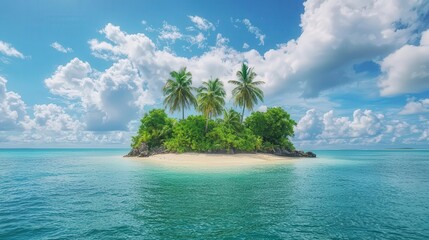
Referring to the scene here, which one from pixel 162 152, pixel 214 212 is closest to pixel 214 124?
pixel 162 152

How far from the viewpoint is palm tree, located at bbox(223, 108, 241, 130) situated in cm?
5688

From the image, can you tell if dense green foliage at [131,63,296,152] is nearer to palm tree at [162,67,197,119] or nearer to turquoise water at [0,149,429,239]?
palm tree at [162,67,197,119]

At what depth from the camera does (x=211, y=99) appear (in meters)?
50.4

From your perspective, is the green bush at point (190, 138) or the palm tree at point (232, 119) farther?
the palm tree at point (232, 119)

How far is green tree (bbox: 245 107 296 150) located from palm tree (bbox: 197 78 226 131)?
418 inches

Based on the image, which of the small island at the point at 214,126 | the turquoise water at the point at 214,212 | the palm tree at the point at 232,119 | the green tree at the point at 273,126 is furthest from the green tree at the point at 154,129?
the turquoise water at the point at 214,212

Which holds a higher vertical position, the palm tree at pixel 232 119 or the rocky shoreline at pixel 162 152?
the palm tree at pixel 232 119

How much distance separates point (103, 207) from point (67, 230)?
3.42 metres

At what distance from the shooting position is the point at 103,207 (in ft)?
41.8

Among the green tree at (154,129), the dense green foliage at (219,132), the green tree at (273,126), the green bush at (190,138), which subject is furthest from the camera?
the green tree at (273,126)

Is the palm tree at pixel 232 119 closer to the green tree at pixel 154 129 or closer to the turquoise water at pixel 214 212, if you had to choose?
the green tree at pixel 154 129

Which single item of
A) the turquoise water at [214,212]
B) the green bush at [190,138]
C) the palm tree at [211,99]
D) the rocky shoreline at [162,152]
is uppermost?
the palm tree at [211,99]

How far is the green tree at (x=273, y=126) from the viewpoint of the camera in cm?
5928

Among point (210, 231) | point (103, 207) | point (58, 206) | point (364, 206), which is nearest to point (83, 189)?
point (58, 206)
